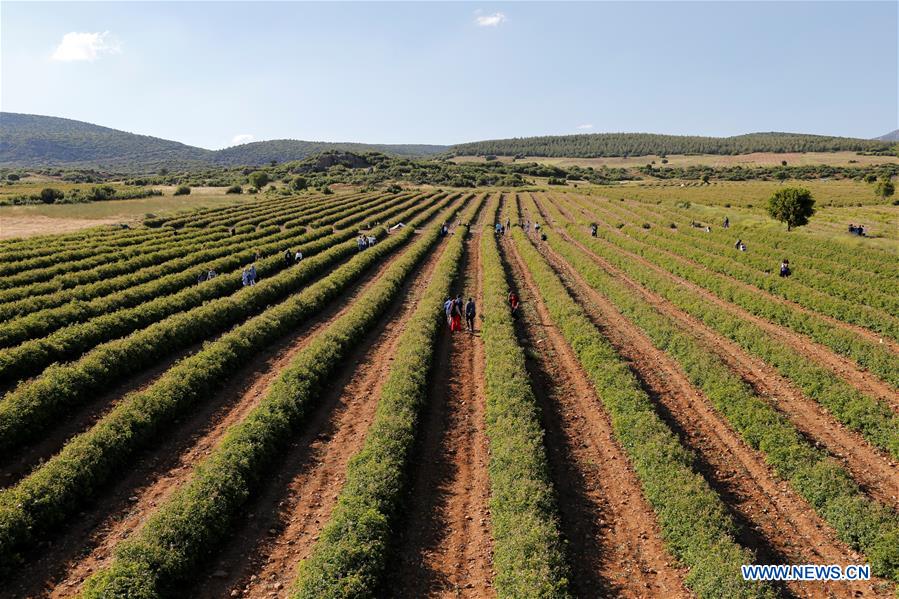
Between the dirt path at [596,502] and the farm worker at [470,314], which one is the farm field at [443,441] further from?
the farm worker at [470,314]

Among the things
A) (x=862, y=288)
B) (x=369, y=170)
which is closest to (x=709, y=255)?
(x=862, y=288)

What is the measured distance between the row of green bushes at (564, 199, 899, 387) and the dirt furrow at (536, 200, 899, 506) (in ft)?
11.9

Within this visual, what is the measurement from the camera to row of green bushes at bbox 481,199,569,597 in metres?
8.75

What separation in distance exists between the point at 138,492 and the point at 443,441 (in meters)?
7.43

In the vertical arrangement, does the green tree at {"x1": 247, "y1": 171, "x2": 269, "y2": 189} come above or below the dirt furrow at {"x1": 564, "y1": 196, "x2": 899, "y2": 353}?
above

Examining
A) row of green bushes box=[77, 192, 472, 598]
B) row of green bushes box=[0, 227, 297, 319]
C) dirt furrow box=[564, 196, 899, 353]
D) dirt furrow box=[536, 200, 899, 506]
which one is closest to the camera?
row of green bushes box=[77, 192, 472, 598]

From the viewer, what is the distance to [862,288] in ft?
90.1

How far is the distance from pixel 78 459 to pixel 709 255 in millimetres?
38888

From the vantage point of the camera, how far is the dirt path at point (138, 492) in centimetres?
933

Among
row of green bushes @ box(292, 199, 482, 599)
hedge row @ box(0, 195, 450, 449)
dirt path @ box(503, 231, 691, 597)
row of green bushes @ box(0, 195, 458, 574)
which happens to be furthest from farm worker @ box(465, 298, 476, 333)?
hedge row @ box(0, 195, 450, 449)

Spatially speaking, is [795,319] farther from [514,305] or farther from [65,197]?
[65,197]

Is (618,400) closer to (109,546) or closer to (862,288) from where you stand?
(109,546)

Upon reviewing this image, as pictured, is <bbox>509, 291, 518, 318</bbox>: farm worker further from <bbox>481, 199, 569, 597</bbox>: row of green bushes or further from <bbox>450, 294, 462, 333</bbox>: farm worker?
<bbox>481, 199, 569, 597</bbox>: row of green bushes

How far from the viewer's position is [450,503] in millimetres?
11586
